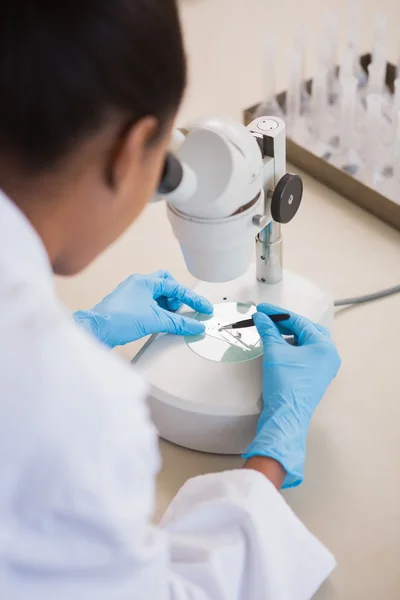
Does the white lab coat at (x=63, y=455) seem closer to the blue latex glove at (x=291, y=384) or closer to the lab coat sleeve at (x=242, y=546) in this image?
the lab coat sleeve at (x=242, y=546)

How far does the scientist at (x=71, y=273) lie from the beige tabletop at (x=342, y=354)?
245 millimetres

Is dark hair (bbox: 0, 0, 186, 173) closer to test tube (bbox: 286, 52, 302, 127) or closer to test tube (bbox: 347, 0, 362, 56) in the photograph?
test tube (bbox: 286, 52, 302, 127)

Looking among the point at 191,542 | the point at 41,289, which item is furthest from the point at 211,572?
the point at 41,289

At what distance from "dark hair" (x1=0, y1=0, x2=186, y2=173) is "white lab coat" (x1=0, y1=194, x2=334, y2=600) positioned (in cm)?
6

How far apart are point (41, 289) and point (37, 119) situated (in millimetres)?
113

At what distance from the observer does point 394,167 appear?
1244 millimetres

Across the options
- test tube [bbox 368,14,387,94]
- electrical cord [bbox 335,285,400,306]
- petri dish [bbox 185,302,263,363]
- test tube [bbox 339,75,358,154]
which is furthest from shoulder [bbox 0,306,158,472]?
test tube [bbox 368,14,387,94]

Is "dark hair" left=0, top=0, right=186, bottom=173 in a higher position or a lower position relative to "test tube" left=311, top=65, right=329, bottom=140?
higher

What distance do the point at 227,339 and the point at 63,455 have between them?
53 centimetres

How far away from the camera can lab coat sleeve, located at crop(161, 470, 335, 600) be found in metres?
0.65

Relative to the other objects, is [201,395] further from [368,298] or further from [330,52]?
[330,52]

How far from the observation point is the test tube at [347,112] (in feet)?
4.19

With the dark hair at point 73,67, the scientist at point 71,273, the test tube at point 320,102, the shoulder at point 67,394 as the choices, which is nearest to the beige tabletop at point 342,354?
the test tube at point 320,102

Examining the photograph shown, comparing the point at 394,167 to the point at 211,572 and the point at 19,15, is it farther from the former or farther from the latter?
the point at 19,15
